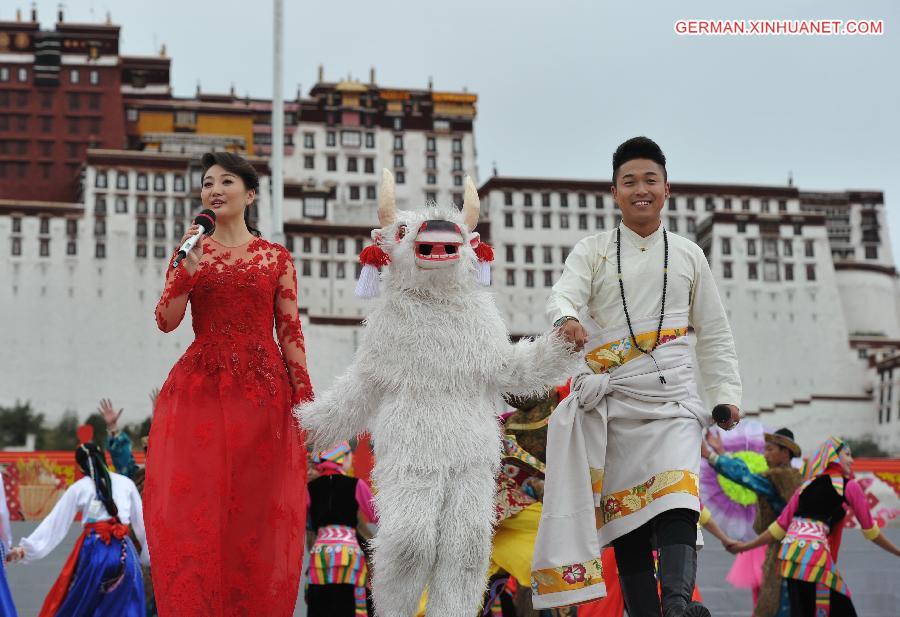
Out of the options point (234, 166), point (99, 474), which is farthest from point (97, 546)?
point (234, 166)

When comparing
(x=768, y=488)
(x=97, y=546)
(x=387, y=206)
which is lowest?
(x=97, y=546)

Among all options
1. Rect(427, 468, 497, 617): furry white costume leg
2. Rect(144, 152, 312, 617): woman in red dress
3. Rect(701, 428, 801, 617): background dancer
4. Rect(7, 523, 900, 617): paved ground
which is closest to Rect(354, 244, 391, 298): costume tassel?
Rect(144, 152, 312, 617): woman in red dress

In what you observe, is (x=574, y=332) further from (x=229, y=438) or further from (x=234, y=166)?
(x=234, y=166)

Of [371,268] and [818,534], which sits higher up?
[371,268]

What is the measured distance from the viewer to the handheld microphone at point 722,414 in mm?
3777

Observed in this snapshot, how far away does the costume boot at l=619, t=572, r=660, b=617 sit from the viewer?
142 inches

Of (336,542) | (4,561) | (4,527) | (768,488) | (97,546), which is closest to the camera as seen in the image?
(4,561)

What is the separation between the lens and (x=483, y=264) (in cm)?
418

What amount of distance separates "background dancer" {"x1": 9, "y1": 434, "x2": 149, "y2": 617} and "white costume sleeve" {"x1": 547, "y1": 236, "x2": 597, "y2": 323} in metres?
3.46

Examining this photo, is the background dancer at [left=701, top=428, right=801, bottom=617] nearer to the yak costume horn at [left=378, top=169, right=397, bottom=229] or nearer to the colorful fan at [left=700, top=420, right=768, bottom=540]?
the colorful fan at [left=700, top=420, right=768, bottom=540]

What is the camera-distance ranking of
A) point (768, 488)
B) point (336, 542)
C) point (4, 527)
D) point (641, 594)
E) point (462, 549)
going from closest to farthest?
point (641, 594), point (462, 549), point (4, 527), point (336, 542), point (768, 488)

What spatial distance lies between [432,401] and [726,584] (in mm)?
6367

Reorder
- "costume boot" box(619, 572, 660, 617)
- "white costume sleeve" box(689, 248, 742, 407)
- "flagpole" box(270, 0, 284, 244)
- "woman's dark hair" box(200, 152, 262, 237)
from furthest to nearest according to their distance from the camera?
"flagpole" box(270, 0, 284, 244) → "woman's dark hair" box(200, 152, 262, 237) → "white costume sleeve" box(689, 248, 742, 407) → "costume boot" box(619, 572, 660, 617)

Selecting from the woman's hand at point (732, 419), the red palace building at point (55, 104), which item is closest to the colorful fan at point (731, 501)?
the woman's hand at point (732, 419)
